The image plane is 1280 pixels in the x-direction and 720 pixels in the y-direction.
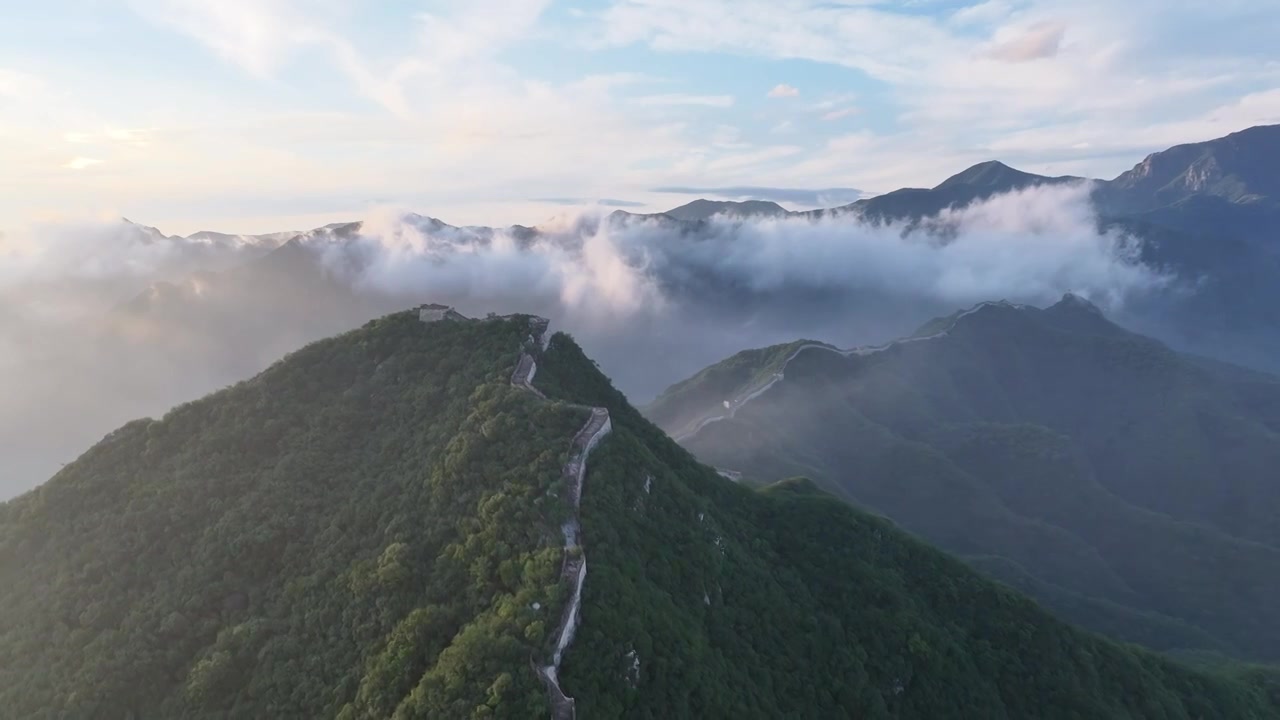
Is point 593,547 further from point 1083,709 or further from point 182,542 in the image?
point 1083,709

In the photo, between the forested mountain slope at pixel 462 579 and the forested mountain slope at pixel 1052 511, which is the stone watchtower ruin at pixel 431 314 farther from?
the forested mountain slope at pixel 1052 511

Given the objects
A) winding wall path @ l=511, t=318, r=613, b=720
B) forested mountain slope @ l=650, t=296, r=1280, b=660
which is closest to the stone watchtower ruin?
winding wall path @ l=511, t=318, r=613, b=720

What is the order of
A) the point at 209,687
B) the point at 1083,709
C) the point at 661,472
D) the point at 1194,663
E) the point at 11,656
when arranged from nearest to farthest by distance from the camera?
→ the point at 209,687 < the point at 11,656 < the point at 661,472 < the point at 1083,709 < the point at 1194,663

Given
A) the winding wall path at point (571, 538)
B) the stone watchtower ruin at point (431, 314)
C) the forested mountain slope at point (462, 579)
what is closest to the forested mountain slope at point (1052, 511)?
the forested mountain slope at point (462, 579)

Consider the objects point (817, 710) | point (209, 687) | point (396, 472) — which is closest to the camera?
point (209, 687)

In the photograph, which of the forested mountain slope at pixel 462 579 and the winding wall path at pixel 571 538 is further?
the forested mountain slope at pixel 462 579

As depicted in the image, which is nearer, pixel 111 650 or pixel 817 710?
pixel 111 650

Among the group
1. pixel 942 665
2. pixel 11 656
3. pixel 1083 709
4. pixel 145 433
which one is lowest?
pixel 1083 709

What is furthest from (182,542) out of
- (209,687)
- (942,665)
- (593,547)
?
(942,665)
